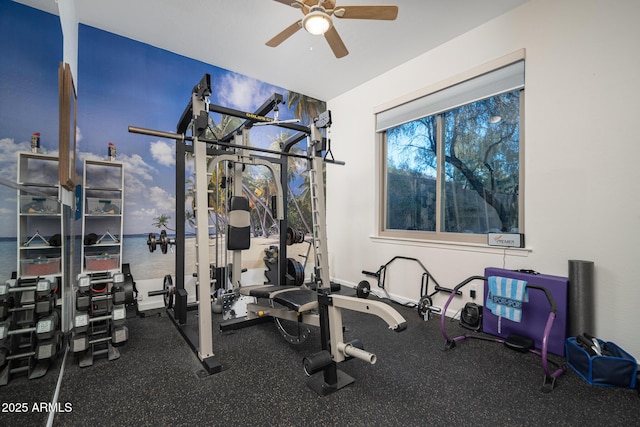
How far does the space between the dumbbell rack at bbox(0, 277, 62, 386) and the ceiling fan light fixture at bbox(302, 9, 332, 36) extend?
244 cm

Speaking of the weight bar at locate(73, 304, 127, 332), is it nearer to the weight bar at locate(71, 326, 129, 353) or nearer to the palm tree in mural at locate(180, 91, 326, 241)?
the weight bar at locate(71, 326, 129, 353)

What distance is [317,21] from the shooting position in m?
2.37

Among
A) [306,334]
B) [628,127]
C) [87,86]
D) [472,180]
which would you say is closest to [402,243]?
[472,180]

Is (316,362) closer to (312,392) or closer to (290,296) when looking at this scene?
(312,392)

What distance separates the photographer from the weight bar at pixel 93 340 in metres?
2.31

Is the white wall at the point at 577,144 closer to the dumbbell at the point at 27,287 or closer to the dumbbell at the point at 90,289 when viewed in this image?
the dumbbell at the point at 90,289

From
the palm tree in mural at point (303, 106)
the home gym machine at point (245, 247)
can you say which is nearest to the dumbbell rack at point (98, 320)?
the home gym machine at point (245, 247)

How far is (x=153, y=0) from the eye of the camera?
9.85 feet

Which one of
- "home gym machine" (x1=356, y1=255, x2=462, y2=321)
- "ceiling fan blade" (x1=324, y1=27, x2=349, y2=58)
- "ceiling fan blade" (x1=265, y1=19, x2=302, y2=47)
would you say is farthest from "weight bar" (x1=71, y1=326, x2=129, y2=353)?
"ceiling fan blade" (x1=324, y1=27, x2=349, y2=58)

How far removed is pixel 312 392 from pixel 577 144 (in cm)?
303

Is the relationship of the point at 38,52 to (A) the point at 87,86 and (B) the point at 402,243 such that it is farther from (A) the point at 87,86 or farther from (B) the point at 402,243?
(B) the point at 402,243

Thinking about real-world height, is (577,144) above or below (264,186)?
above

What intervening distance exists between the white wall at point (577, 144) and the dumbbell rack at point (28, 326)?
361 cm

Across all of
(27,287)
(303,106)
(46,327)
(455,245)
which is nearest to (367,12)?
(455,245)
